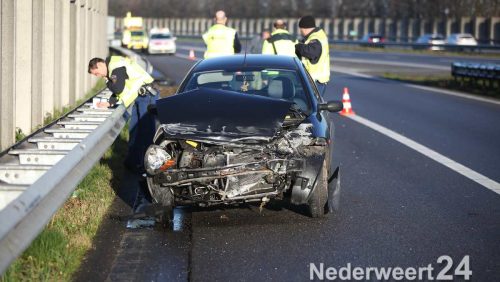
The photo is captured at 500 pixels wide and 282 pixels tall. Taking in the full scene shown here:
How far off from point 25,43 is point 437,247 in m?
7.79

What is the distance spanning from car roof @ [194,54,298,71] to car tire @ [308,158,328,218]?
2.00 metres

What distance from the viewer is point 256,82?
35.1ft

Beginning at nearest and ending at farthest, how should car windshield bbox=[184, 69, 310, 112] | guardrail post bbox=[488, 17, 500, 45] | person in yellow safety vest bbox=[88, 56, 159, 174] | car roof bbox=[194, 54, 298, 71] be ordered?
car windshield bbox=[184, 69, 310, 112], car roof bbox=[194, 54, 298, 71], person in yellow safety vest bbox=[88, 56, 159, 174], guardrail post bbox=[488, 17, 500, 45]

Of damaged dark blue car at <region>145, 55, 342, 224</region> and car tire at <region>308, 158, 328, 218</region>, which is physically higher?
damaged dark blue car at <region>145, 55, 342, 224</region>

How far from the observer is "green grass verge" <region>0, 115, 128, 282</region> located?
21.9ft

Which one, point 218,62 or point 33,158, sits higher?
point 218,62

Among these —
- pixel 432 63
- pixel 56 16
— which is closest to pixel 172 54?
pixel 432 63

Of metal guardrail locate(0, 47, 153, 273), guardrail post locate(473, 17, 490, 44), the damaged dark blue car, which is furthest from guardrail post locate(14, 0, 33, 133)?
guardrail post locate(473, 17, 490, 44)

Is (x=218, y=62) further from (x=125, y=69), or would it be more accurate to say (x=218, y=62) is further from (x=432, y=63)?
(x=432, y=63)

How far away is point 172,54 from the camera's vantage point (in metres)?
64.1

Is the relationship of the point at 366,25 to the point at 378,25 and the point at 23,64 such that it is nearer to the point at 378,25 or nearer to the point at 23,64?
the point at 378,25

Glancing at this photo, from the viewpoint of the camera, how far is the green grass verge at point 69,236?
6676 millimetres

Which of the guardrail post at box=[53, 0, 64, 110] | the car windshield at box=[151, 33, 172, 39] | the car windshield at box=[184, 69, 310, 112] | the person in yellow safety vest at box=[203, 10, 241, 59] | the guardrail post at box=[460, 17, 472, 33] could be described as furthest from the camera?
the guardrail post at box=[460, 17, 472, 33]

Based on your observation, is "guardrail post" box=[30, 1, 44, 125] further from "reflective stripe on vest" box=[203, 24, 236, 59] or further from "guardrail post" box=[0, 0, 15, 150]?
"reflective stripe on vest" box=[203, 24, 236, 59]
